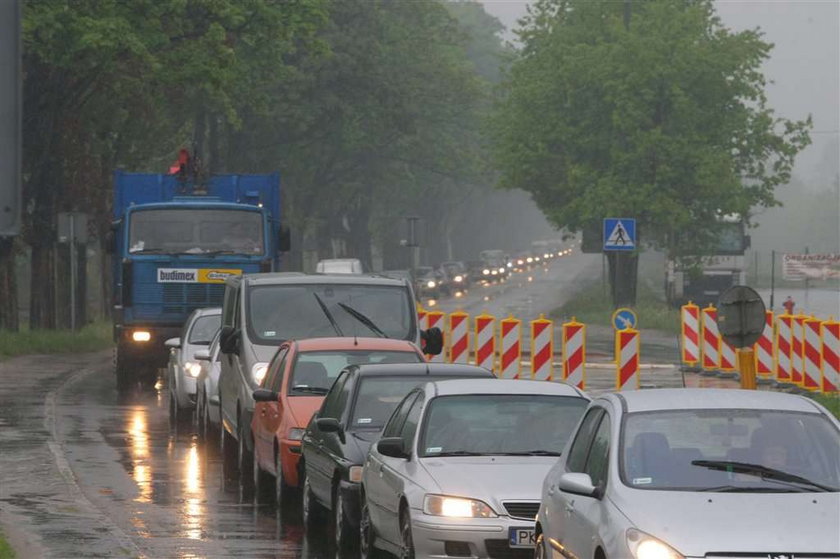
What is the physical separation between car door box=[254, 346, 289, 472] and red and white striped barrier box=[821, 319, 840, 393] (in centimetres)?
1322

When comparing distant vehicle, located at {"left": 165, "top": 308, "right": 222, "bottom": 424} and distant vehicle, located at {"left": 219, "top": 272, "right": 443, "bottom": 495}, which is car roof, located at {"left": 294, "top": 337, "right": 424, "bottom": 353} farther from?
distant vehicle, located at {"left": 165, "top": 308, "right": 222, "bottom": 424}

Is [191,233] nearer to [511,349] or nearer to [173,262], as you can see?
[173,262]

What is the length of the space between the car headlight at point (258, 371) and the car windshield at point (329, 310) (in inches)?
45.3

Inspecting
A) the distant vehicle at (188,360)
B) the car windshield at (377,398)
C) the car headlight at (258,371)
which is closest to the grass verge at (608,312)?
the distant vehicle at (188,360)

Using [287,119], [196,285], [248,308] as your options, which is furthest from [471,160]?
[248,308]

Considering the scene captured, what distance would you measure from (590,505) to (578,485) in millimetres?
148

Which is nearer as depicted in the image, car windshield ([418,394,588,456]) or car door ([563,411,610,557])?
car door ([563,411,610,557])

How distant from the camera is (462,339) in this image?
105ft

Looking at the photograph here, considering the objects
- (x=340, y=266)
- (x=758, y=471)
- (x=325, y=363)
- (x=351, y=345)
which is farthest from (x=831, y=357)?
(x=340, y=266)

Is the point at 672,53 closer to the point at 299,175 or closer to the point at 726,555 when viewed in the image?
the point at 299,175

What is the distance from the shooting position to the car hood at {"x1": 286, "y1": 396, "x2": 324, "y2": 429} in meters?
16.8

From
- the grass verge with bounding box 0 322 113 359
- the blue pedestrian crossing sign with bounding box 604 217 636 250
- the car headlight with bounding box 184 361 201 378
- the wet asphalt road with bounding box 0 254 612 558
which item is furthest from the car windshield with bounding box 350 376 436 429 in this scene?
the grass verge with bounding box 0 322 113 359

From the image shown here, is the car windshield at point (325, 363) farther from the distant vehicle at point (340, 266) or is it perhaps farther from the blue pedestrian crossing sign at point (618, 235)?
the distant vehicle at point (340, 266)

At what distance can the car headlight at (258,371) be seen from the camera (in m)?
20.6
